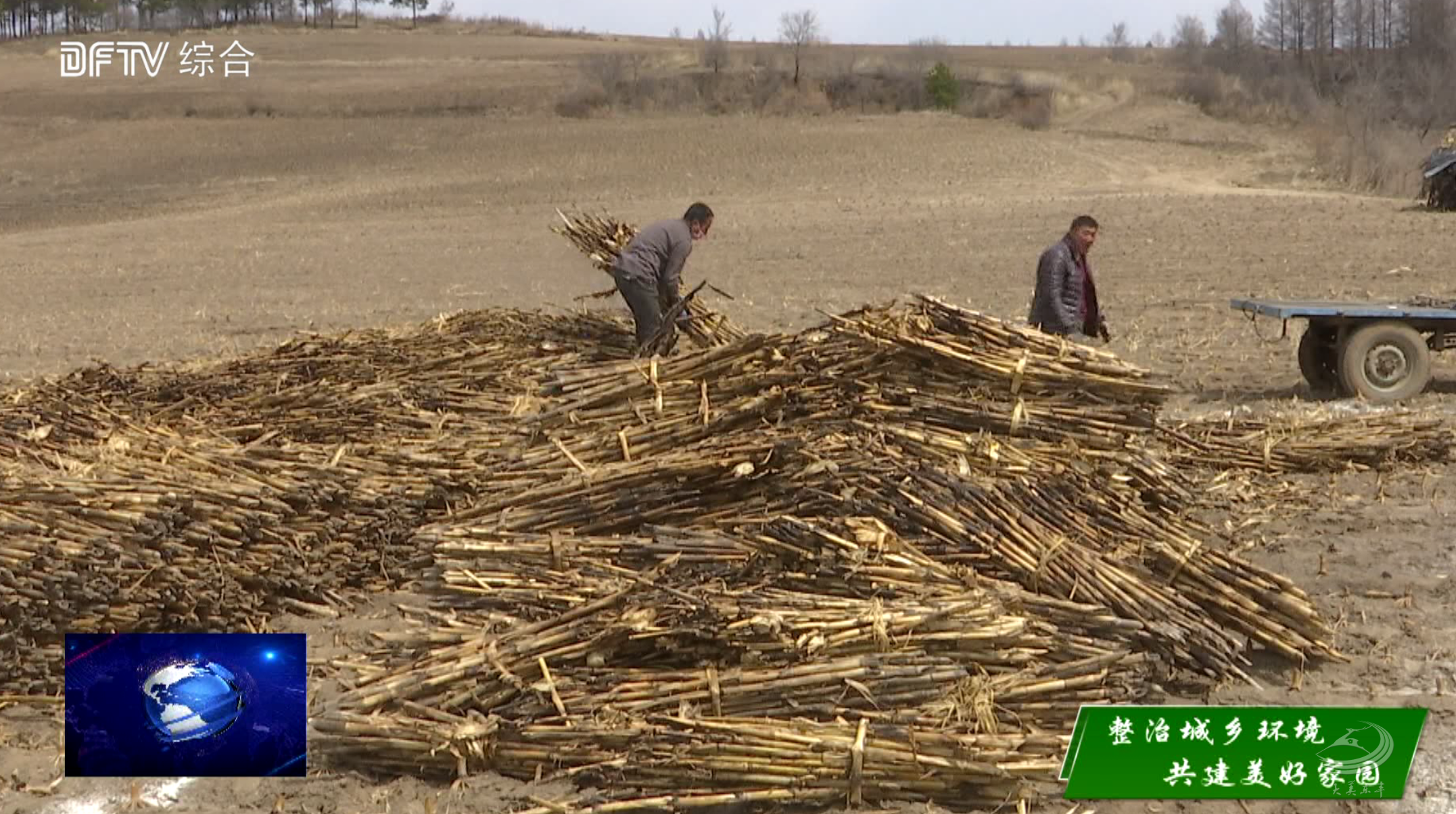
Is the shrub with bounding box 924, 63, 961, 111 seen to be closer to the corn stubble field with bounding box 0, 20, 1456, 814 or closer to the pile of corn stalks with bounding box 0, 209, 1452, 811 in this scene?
the corn stubble field with bounding box 0, 20, 1456, 814

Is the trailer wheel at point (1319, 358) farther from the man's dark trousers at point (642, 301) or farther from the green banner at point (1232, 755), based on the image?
the green banner at point (1232, 755)

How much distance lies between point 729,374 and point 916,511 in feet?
4.96

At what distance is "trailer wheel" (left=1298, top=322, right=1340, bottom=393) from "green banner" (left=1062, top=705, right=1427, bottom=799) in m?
5.60

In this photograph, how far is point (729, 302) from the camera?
51.8 feet

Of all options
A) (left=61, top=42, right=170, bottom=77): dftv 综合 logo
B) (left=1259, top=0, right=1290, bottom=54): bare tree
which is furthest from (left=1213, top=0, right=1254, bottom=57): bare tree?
(left=61, top=42, right=170, bottom=77): dftv 综合 logo

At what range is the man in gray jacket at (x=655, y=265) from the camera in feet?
30.8

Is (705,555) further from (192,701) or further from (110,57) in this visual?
(110,57)

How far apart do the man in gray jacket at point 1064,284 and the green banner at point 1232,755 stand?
412cm

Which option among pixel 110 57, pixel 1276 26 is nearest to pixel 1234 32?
pixel 1276 26

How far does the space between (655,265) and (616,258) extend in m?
0.36

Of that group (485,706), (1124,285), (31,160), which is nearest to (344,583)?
(485,706)

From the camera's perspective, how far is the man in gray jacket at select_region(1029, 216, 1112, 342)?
9.03m

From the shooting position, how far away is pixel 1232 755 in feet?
16.5

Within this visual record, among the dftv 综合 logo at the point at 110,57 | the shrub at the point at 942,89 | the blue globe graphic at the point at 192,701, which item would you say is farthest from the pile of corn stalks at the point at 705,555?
the dftv 综合 logo at the point at 110,57
